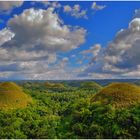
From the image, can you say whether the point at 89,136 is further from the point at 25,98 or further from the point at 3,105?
the point at 25,98

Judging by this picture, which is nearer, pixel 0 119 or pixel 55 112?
pixel 0 119

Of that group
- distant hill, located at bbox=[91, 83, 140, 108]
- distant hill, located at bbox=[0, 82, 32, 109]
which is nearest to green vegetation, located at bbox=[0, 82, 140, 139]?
distant hill, located at bbox=[91, 83, 140, 108]

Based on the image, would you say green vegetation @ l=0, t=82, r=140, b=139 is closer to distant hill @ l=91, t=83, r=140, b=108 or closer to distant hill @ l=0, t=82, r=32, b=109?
distant hill @ l=91, t=83, r=140, b=108

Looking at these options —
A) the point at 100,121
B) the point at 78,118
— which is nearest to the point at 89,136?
the point at 100,121

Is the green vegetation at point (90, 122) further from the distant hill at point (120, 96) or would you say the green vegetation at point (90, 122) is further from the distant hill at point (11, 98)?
the distant hill at point (11, 98)

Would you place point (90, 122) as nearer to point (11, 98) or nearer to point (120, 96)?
point (120, 96)

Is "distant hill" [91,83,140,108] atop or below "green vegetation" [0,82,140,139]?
atop
